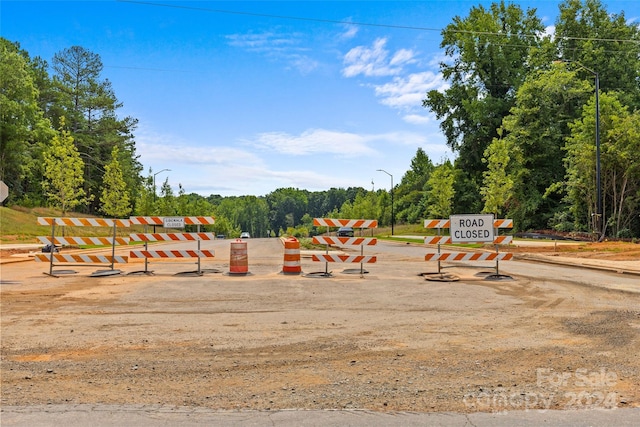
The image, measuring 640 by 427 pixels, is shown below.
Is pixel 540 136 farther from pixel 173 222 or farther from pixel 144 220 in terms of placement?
pixel 144 220

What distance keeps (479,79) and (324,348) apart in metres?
58.2

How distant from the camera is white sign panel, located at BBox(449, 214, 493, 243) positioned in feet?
46.1

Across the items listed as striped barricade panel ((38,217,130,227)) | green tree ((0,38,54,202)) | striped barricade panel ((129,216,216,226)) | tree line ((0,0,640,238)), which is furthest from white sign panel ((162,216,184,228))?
green tree ((0,38,54,202))

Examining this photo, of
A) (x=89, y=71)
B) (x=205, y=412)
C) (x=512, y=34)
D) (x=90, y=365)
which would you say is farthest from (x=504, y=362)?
(x=89, y=71)

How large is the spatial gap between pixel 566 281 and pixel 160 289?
11184mm

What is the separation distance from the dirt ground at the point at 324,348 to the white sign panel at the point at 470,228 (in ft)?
8.86

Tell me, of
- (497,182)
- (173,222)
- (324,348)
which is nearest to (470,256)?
(324,348)

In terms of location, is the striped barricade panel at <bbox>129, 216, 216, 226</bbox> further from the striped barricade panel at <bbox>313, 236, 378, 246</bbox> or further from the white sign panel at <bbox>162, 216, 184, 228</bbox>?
the striped barricade panel at <bbox>313, 236, 378, 246</bbox>

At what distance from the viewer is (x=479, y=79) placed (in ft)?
191

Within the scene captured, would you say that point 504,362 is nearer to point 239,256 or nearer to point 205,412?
point 205,412

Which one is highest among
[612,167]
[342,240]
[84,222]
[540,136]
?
[540,136]
